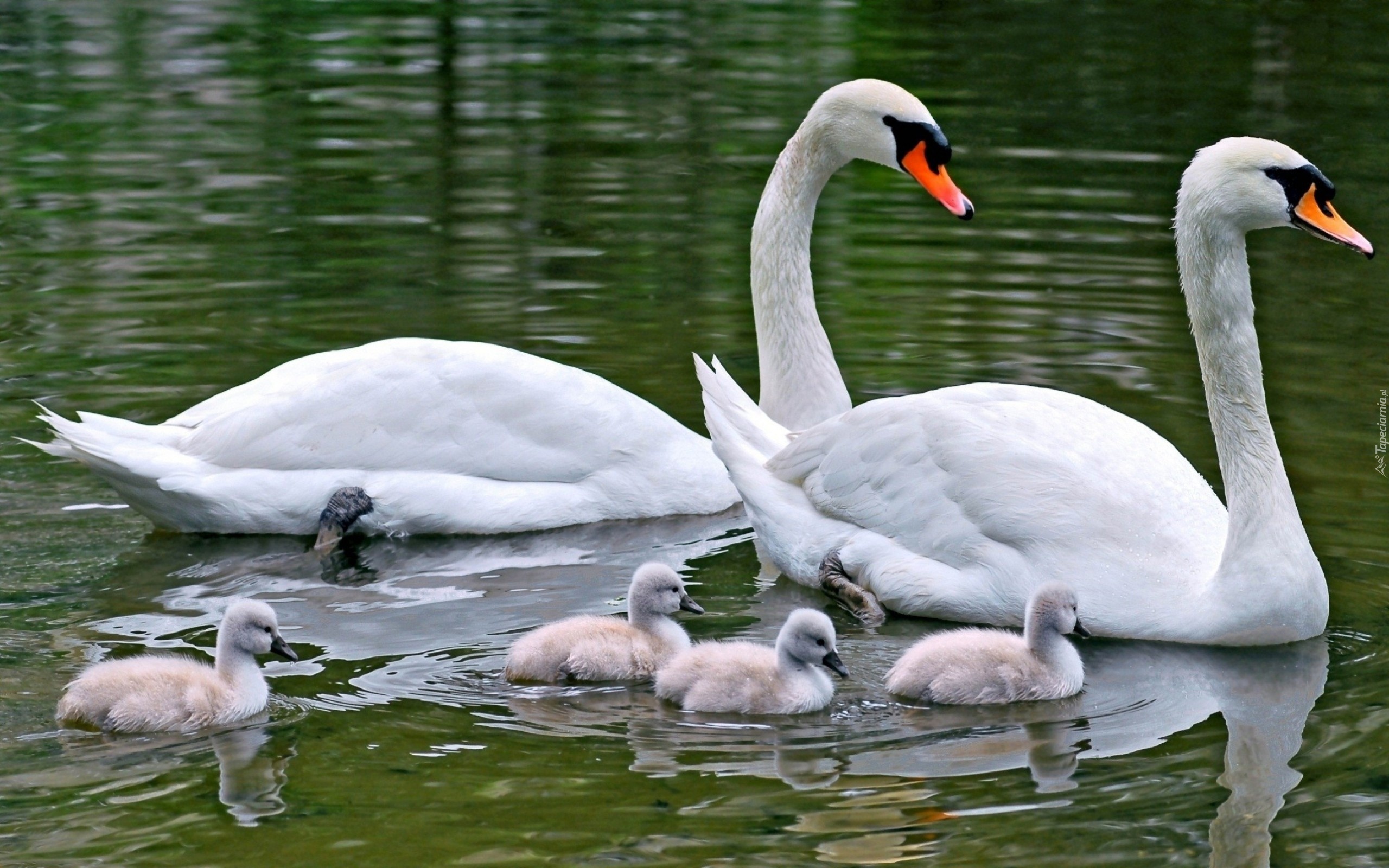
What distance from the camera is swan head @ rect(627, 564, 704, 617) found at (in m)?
7.25

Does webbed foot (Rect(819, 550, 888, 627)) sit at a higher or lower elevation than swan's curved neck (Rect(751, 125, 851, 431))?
lower

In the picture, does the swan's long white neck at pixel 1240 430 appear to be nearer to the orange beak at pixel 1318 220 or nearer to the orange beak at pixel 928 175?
the orange beak at pixel 1318 220

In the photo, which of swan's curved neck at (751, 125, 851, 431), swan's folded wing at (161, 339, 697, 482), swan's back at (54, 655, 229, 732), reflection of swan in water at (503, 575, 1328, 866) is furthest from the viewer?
swan's curved neck at (751, 125, 851, 431)

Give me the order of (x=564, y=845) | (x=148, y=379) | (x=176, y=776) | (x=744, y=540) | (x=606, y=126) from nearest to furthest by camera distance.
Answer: (x=564, y=845) → (x=176, y=776) → (x=744, y=540) → (x=148, y=379) → (x=606, y=126)

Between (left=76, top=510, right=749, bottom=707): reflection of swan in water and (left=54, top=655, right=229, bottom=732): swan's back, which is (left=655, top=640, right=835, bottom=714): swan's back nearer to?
(left=76, top=510, right=749, bottom=707): reflection of swan in water

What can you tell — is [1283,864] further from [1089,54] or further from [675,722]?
[1089,54]

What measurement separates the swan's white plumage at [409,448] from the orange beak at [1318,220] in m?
3.06

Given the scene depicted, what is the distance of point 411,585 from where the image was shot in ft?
27.3

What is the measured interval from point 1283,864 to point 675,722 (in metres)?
1.96

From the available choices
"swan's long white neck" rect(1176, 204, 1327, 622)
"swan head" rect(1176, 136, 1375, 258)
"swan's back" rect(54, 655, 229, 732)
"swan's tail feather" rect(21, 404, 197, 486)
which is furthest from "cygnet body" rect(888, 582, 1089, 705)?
"swan's tail feather" rect(21, 404, 197, 486)

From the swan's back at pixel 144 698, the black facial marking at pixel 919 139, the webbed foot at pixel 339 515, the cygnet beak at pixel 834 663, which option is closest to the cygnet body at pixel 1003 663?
the cygnet beak at pixel 834 663

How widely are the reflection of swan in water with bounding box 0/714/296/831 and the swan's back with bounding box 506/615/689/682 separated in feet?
2.96

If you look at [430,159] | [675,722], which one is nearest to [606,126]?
[430,159]

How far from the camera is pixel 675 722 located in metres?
6.79
